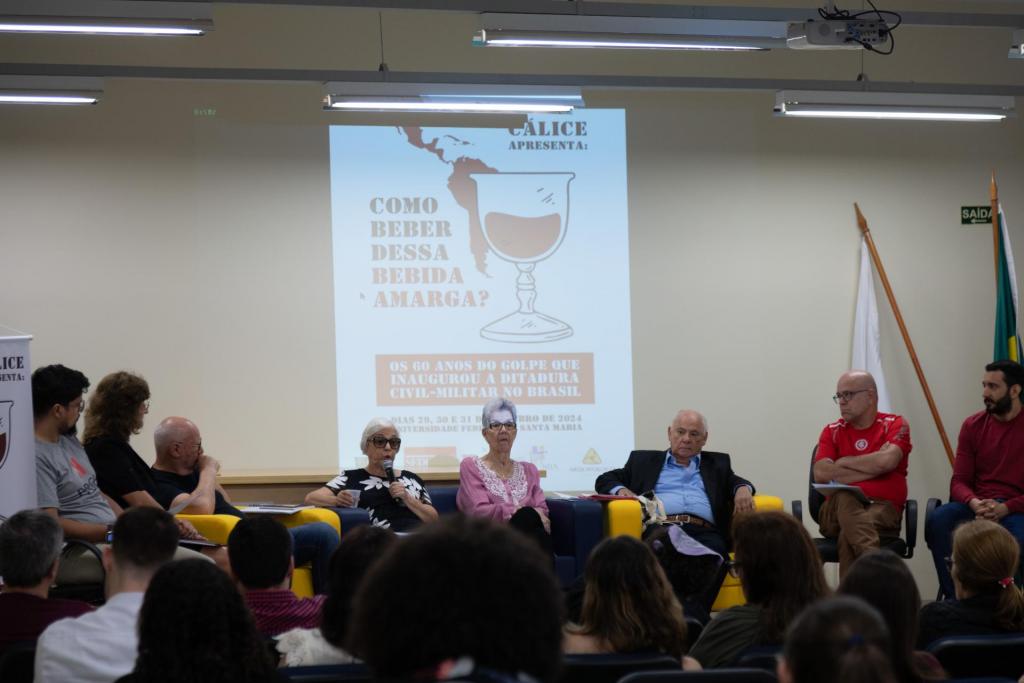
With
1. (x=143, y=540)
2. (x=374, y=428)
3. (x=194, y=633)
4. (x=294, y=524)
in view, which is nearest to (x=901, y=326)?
(x=374, y=428)

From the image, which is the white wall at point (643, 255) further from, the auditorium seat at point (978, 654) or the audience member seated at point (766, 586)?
the auditorium seat at point (978, 654)

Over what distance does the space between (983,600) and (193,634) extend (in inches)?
83.9

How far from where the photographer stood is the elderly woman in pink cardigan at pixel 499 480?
5859 millimetres

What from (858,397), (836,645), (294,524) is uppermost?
(858,397)

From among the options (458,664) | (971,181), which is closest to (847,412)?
(971,181)

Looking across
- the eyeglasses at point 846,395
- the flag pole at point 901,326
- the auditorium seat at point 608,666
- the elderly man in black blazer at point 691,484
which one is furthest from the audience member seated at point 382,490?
the flag pole at point 901,326

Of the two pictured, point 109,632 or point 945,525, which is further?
point 945,525

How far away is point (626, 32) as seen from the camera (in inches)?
223

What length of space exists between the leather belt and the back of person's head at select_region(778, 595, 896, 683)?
13.9ft

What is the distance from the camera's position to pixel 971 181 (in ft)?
26.3

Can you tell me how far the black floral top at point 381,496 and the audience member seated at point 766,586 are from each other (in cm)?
294

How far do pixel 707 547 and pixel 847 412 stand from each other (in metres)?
1.19

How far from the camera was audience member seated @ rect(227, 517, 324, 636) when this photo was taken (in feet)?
9.84

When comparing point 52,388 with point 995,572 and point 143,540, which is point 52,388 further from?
point 995,572
